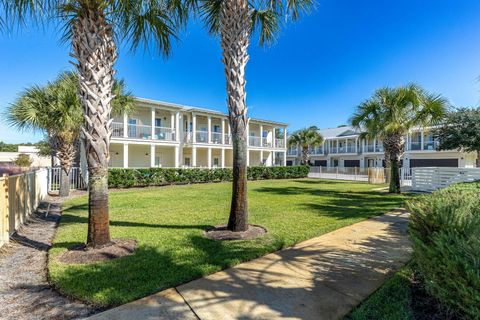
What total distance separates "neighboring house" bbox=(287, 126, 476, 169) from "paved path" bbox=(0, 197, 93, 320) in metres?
23.7

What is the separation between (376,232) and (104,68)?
6.96 meters

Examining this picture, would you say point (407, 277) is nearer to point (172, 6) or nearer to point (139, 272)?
point (139, 272)

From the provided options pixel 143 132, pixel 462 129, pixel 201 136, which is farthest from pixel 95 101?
pixel 201 136

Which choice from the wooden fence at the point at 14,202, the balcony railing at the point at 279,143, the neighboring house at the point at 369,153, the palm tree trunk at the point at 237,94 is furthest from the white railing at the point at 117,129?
the neighboring house at the point at 369,153

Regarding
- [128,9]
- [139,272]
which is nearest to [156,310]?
[139,272]

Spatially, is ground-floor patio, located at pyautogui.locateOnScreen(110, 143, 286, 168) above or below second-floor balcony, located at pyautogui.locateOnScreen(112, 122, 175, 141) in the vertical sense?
below

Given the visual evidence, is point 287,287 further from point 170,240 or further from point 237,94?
point 237,94

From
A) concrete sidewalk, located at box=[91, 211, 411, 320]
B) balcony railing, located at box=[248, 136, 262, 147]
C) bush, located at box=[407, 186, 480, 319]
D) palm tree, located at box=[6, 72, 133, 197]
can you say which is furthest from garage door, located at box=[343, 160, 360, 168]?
bush, located at box=[407, 186, 480, 319]

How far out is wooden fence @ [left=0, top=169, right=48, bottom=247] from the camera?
544 cm

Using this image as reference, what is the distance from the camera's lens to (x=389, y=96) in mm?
13242

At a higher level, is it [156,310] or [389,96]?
[389,96]

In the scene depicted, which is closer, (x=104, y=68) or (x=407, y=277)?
(x=407, y=277)

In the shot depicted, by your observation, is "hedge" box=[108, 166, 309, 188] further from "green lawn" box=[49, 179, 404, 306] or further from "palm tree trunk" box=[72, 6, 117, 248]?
"palm tree trunk" box=[72, 6, 117, 248]

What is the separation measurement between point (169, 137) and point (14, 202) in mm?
18051
